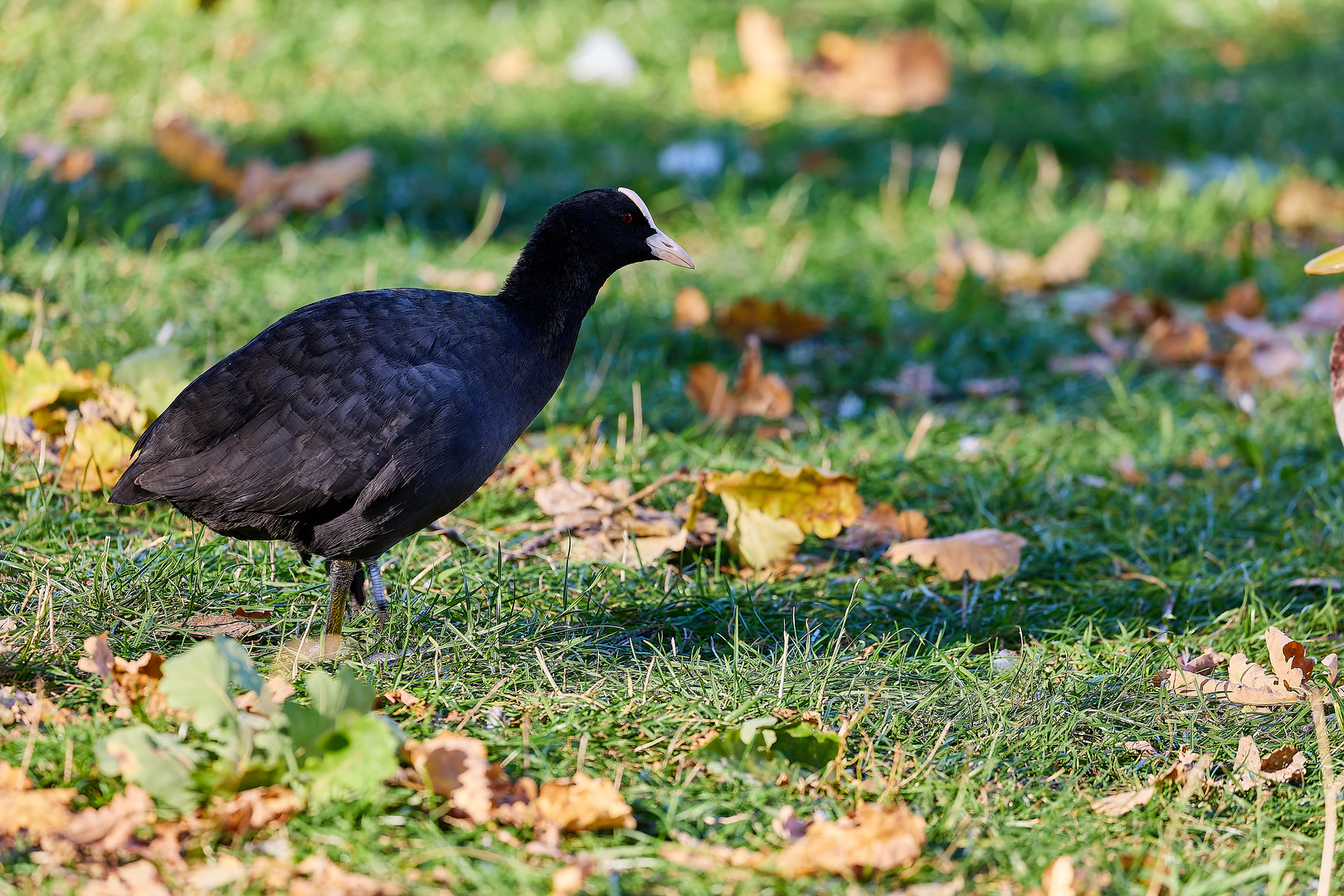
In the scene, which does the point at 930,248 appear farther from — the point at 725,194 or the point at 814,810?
the point at 814,810

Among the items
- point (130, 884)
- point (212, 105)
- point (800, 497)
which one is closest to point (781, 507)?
point (800, 497)

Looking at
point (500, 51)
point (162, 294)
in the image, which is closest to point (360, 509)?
point (162, 294)

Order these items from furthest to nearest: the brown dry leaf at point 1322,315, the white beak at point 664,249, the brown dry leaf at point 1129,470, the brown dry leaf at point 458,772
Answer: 1. the brown dry leaf at point 1322,315
2. the brown dry leaf at point 1129,470
3. the white beak at point 664,249
4. the brown dry leaf at point 458,772

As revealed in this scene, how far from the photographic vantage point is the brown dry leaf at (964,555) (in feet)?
11.1

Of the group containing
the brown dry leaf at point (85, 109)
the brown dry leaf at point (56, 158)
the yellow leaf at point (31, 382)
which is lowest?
the yellow leaf at point (31, 382)

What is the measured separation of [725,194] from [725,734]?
162 inches

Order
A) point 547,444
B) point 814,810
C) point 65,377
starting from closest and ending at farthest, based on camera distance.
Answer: point 814,810 < point 65,377 < point 547,444

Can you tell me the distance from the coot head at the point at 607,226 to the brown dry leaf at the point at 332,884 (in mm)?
1569

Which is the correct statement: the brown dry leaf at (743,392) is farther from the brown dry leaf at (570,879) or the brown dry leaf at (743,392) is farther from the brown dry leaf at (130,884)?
the brown dry leaf at (130,884)

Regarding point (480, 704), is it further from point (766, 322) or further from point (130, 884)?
point (766, 322)

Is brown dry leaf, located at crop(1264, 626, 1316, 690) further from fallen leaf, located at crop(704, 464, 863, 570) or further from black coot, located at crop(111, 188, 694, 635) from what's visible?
black coot, located at crop(111, 188, 694, 635)

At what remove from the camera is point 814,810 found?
2.38 meters

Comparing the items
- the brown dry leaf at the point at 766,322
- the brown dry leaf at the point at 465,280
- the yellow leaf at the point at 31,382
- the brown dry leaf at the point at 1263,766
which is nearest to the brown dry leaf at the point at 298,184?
the brown dry leaf at the point at 465,280

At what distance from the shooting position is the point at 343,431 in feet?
9.05
